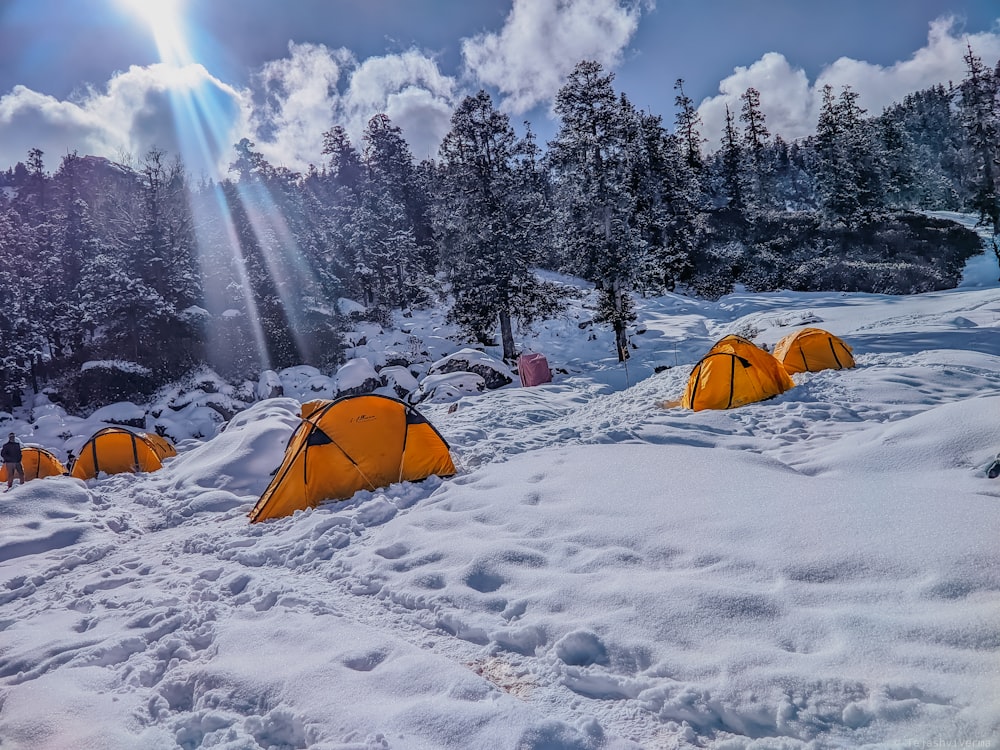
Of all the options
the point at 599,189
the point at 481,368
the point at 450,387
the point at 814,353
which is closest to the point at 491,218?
the point at 599,189

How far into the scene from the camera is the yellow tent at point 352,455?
764 cm

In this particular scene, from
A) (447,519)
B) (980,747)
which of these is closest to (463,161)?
(447,519)

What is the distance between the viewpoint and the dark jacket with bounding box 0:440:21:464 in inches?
493

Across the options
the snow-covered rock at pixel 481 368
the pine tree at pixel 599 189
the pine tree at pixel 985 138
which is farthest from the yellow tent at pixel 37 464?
the pine tree at pixel 985 138

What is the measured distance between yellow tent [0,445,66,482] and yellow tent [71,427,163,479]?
2.10 meters

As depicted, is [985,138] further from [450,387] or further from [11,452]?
[11,452]

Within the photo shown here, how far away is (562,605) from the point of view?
→ 3891 mm

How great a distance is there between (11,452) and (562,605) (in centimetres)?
1539

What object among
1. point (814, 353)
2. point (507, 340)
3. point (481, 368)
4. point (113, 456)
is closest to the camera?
point (814, 353)

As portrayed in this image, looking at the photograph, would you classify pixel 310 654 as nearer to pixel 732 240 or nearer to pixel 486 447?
pixel 486 447

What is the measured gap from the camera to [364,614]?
4.34m

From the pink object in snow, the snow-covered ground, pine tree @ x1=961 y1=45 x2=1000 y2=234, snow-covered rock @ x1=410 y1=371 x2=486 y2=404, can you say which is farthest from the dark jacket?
pine tree @ x1=961 y1=45 x2=1000 y2=234

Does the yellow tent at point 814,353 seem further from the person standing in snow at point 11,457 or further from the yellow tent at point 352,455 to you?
the person standing in snow at point 11,457

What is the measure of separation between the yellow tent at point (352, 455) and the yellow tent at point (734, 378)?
601 cm
